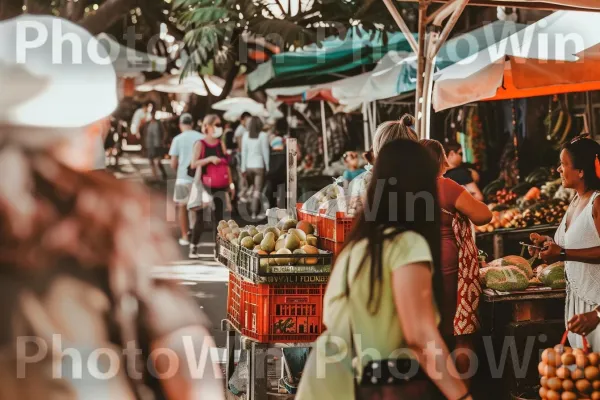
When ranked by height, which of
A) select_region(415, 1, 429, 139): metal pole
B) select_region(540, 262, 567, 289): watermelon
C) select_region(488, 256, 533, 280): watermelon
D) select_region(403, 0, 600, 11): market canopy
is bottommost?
select_region(540, 262, 567, 289): watermelon

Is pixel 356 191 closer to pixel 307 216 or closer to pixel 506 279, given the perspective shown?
pixel 307 216

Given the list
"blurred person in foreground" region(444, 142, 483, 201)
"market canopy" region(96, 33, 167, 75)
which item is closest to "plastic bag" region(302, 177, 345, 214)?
"blurred person in foreground" region(444, 142, 483, 201)

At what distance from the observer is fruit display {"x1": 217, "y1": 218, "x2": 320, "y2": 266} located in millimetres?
5621

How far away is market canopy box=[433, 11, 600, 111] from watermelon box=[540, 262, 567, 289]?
6.97ft

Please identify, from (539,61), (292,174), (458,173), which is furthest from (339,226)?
(458,173)

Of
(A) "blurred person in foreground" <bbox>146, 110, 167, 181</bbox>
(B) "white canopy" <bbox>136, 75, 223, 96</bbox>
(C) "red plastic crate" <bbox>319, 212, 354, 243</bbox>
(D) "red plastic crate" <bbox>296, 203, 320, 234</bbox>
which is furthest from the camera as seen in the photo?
Answer: (A) "blurred person in foreground" <bbox>146, 110, 167, 181</bbox>

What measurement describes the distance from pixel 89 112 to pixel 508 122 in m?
13.6

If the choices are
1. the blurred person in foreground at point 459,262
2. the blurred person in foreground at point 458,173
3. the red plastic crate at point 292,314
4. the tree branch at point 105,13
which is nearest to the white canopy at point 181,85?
the tree branch at point 105,13

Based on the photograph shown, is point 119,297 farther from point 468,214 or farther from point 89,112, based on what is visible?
point 468,214

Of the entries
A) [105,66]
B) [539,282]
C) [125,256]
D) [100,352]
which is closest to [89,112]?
[105,66]

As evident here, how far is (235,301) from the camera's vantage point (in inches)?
254

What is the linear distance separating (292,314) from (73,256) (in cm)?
394

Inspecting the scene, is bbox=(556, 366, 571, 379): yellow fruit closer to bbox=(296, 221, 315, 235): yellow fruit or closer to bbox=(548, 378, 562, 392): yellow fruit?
bbox=(548, 378, 562, 392): yellow fruit

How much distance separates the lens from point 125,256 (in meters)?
1.82
